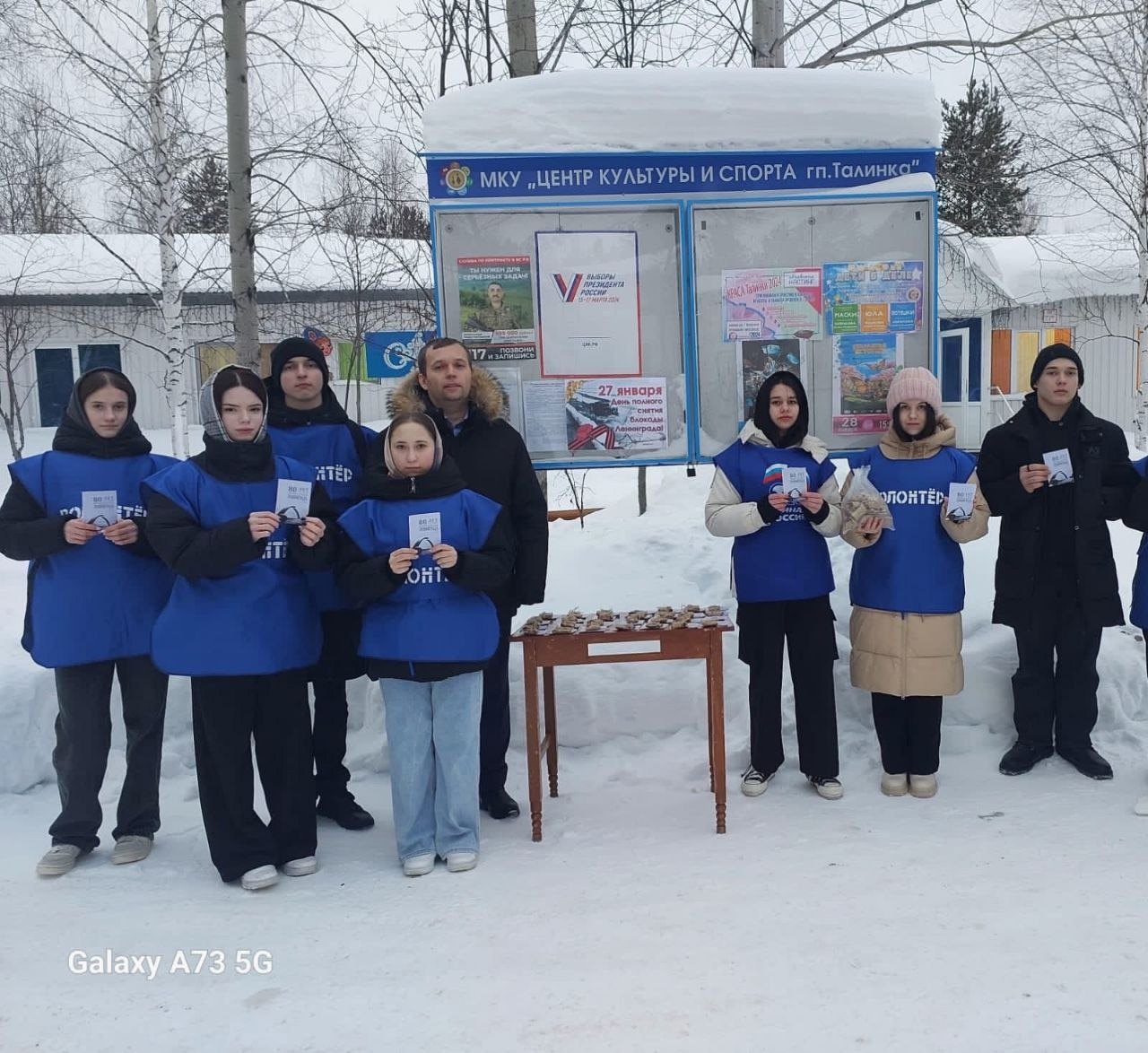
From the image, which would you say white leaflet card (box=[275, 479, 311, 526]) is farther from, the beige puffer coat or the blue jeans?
the beige puffer coat

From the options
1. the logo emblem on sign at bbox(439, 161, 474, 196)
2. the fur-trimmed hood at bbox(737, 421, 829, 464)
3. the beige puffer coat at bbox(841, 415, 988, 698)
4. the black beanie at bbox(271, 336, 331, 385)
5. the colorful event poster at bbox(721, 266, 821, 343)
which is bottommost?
the beige puffer coat at bbox(841, 415, 988, 698)

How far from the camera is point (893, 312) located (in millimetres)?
4863

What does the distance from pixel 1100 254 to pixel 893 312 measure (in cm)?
1350

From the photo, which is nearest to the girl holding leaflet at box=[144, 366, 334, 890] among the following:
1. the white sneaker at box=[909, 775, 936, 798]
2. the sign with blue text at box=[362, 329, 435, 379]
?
the white sneaker at box=[909, 775, 936, 798]

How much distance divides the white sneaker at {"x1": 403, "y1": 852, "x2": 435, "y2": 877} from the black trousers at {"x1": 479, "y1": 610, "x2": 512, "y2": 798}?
588 mm

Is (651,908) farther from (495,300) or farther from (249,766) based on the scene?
(495,300)

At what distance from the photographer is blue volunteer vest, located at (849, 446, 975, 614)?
426 cm

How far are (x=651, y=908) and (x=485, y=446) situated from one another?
188 cm

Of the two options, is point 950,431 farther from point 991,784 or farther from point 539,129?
point 539,129

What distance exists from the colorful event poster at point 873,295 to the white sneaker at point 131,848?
12.5 feet

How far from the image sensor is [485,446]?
409 centimetres

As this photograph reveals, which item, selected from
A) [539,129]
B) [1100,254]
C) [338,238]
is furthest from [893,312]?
[1100,254]

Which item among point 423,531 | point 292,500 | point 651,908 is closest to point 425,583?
point 423,531

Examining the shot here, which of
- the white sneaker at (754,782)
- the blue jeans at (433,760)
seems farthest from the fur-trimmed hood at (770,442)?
the blue jeans at (433,760)
